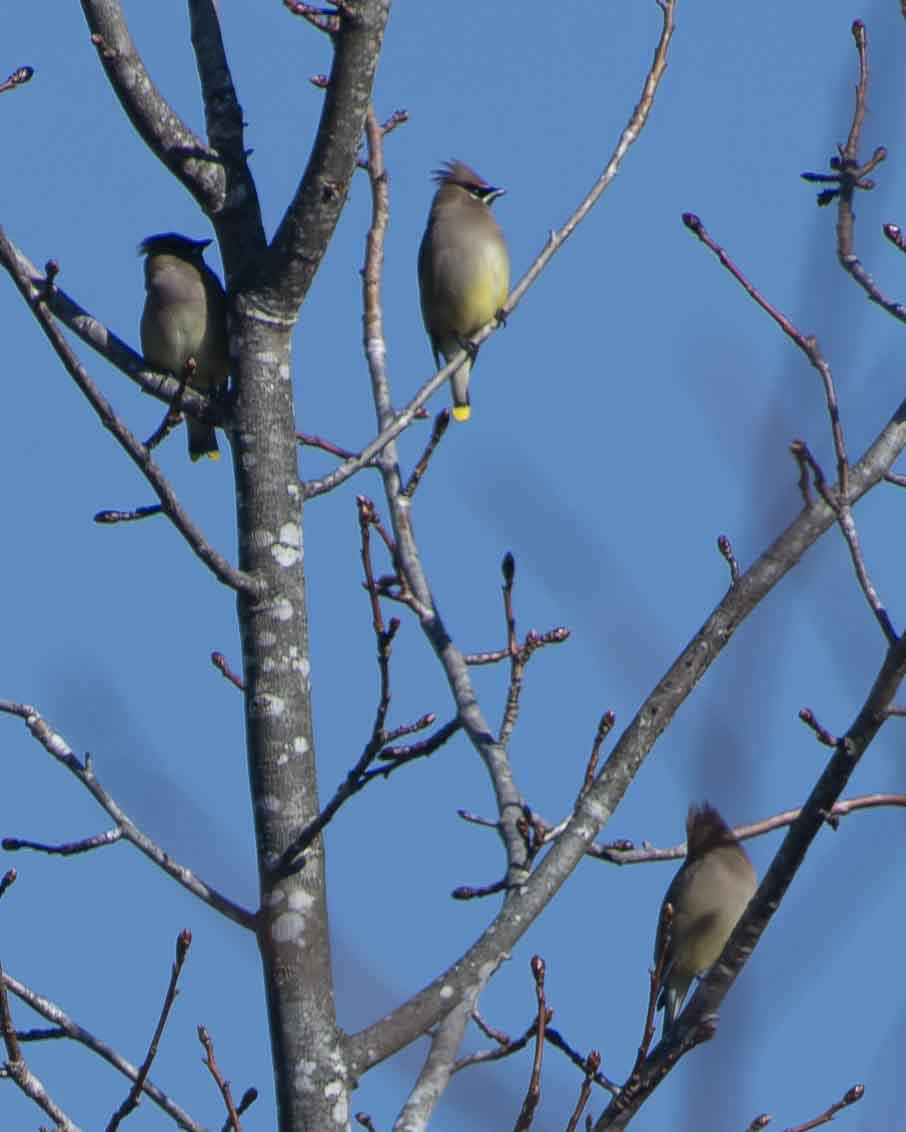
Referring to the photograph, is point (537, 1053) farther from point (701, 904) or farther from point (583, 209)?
point (701, 904)

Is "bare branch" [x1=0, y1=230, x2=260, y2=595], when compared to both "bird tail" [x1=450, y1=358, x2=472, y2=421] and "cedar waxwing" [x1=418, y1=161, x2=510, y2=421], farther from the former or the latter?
"bird tail" [x1=450, y1=358, x2=472, y2=421]

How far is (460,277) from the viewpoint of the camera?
8.12 metres

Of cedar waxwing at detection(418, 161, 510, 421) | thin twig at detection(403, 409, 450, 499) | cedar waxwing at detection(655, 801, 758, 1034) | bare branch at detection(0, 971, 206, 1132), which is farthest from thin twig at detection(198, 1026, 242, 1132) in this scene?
cedar waxwing at detection(418, 161, 510, 421)

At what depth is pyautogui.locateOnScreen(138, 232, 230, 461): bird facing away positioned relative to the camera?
5.17 meters

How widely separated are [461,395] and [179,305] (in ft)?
9.37

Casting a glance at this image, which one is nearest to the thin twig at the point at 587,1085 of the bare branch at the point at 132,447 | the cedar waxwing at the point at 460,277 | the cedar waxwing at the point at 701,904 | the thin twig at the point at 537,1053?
the thin twig at the point at 537,1053

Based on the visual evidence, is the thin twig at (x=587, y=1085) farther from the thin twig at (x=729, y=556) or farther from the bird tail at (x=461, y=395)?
the bird tail at (x=461, y=395)

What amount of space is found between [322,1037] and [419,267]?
5.84 metres

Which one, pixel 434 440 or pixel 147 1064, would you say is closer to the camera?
pixel 147 1064

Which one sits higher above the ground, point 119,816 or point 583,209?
point 583,209

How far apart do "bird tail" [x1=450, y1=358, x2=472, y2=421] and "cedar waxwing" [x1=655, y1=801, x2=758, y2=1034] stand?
2554 millimetres

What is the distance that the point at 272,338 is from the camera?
129 inches

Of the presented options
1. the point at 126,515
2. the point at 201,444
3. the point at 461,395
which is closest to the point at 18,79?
the point at 126,515

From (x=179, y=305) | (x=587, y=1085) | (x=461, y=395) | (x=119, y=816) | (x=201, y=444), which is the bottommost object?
(x=587, y=1085)
